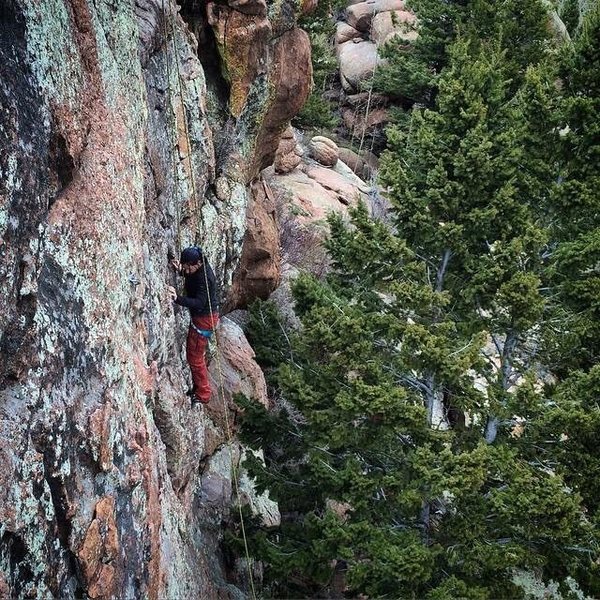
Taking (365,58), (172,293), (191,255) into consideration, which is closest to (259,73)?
(191,255)

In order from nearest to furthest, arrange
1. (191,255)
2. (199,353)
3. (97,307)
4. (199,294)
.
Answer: (97,307), (191,255), (199,294), (199,353)

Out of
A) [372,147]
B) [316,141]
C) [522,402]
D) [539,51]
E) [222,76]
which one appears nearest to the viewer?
[522,402]

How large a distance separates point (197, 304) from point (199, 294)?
201 mm

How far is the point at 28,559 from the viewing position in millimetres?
3799

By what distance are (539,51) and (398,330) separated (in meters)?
13.2

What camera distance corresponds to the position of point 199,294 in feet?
25.5

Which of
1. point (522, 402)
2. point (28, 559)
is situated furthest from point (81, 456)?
point (522, 402)

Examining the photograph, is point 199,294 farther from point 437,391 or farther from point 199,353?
point 437,391

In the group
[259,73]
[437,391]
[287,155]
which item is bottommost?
[437,391]

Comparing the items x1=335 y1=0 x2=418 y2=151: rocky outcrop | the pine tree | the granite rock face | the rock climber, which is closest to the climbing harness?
the rock climber

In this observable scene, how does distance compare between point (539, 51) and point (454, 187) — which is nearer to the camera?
point (454, 187)

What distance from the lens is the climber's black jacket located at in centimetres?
757

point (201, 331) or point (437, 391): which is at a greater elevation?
point (201, 331)

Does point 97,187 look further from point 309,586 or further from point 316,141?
point 316,141
